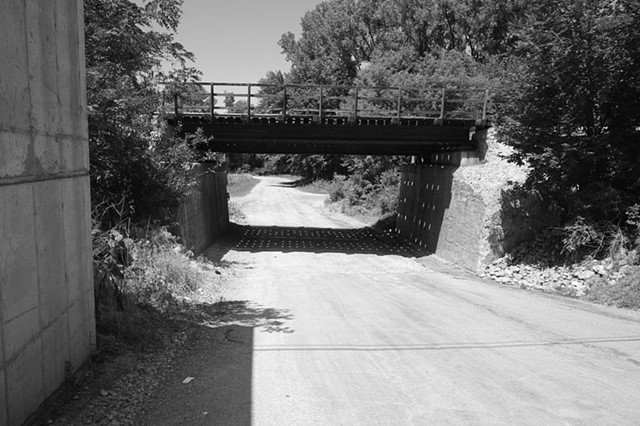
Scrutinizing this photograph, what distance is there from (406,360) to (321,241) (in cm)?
1690

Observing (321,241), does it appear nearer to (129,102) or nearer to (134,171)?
(134,171)

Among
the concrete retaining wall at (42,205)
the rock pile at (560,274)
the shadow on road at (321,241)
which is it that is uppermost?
the concrete retaining wall at (42,205)

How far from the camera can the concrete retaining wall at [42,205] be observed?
3.66 m

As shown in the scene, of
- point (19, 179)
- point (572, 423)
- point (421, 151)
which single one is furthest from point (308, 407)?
point (421, 151)

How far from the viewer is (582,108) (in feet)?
43.0

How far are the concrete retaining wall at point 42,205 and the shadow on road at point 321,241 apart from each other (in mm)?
14606

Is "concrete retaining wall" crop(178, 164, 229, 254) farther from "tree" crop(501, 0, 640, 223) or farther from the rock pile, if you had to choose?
"tree" crop(501, 0, 640, 223)

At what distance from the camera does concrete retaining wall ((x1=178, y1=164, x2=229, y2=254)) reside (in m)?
15.4

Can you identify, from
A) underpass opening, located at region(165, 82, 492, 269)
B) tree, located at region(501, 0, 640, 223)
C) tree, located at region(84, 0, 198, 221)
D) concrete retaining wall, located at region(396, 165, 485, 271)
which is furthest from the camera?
underpass opening, located at region(165, 82, 492, 269)

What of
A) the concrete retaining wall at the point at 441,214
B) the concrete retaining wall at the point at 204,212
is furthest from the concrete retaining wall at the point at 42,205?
the concrete retaining wall at the point at 441,214

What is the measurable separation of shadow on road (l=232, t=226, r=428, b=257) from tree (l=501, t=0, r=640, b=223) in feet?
23.7

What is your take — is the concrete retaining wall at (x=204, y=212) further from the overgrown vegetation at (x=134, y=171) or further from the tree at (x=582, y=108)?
the tree at (x=582, y=108)

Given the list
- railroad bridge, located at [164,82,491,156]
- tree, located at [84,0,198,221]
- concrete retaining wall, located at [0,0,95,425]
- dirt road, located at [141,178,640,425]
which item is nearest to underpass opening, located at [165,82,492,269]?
railroad bridge, located at [164,82,491,156]

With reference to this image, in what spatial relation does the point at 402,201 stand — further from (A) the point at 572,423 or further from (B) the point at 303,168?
(B) the point at 303,168
